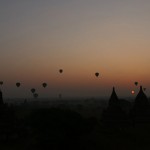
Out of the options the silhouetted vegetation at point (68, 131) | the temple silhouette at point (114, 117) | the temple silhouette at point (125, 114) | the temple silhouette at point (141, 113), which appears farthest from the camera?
the temple silhouette at point (141, 113)

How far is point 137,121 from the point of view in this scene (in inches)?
1716


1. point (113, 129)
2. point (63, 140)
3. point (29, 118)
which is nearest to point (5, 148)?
point (29, 118)

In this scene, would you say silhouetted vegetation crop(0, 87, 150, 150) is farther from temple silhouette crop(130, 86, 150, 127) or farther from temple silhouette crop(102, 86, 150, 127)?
temple silhouette crop(130, 86, 150, 127)

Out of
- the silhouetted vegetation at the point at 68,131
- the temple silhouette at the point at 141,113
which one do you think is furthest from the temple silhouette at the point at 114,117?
the temple silhouette at the point at 141,113

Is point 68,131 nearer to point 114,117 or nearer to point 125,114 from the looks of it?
point 114,117

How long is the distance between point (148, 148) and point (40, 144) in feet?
35.1

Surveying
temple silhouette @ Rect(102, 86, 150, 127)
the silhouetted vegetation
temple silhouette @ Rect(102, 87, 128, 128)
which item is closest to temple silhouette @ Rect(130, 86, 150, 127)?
temple silhouette @ Rect(102, 86, 150, 127)

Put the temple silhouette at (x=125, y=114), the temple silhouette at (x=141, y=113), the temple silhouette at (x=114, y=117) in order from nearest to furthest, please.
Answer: the temple silhouette at (x=114, y=117) < the temple silhouette at (x=125, y=114) < the temple silhouette at (x=141, y=113)

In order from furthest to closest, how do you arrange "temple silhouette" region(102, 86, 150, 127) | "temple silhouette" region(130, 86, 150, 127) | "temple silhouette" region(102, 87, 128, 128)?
"temple silhouette" region(130, 86, 150, 127) → "temple silhouette" region(102, 86, 150, 127) → "temple silhouette" region(102, 87, 128, 128)

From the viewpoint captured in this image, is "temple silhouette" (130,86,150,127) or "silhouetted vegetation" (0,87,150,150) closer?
"silhouetted vegetation" (0,87,150,150)

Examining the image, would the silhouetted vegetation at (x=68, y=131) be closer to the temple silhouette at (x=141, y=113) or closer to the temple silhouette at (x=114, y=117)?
the temple silhouette at (x=114, y=117)

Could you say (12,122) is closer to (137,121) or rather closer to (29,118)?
(29,118)

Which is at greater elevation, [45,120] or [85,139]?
[45,120]

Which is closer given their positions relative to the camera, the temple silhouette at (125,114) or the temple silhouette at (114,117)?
the temple silhouette at (114,117)
